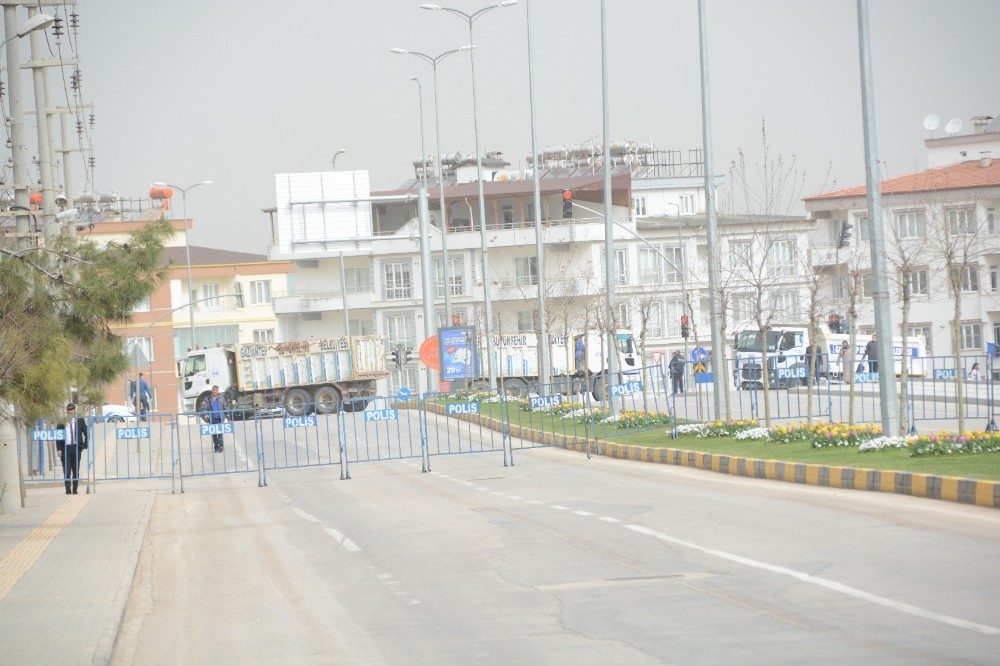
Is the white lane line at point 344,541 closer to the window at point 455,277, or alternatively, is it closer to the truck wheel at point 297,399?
the truck wheel at point 297,399

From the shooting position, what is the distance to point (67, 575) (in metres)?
13.7

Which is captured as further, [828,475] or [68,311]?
[828,475]

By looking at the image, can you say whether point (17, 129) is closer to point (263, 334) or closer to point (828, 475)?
point (828, 475)

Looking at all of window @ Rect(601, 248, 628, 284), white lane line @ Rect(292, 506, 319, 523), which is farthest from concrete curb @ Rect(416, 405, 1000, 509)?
window @ Rect(601, 248, 628, 284)

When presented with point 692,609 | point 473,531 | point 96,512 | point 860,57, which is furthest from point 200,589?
point 860,57

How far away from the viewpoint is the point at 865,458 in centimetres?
1992

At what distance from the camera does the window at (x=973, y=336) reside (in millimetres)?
64625

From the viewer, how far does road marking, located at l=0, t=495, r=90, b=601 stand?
44.7 feet

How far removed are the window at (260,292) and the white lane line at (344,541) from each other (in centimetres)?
8456

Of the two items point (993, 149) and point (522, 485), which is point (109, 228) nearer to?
point (993, 149)

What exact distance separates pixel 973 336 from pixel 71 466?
4925 cm

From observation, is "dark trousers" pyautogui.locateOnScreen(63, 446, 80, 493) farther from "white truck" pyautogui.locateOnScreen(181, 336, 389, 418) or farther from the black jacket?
"white truck" pyautogui.locateOnScreen(181, 336, 389, 418)

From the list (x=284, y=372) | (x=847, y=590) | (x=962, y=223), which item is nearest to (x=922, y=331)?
(x=962, y=223)

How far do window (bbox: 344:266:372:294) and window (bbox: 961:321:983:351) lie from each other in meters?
35.5
